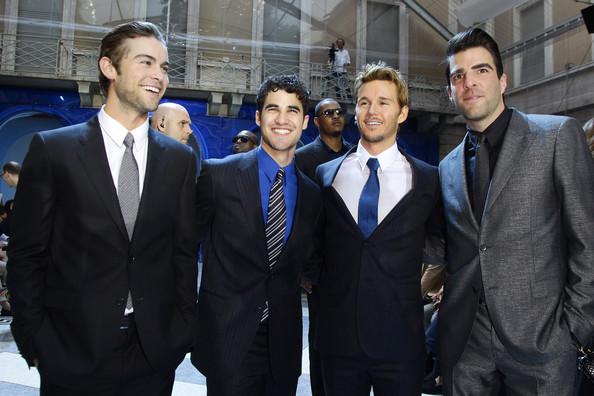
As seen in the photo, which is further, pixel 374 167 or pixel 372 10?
pixel 372 10

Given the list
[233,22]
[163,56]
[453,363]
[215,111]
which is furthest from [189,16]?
[453,363]

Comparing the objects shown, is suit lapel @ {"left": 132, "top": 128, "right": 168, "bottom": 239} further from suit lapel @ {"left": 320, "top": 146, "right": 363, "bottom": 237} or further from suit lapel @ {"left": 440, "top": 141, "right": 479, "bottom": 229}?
suit lapel @ {"left": 440, "top": 141, "right": 479, "bottom": 229}

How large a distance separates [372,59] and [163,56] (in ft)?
33.2

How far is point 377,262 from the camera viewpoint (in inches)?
66.4

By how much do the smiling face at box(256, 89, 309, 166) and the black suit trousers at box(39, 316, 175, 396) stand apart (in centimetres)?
84

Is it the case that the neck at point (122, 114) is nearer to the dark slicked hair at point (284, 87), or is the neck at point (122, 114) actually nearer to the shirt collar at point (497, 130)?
the dark slicked hair at point (284, 87)

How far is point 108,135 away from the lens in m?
1.48

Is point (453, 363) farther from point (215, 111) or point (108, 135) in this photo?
point (215, 111)

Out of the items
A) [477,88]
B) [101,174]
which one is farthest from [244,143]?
[101,174]

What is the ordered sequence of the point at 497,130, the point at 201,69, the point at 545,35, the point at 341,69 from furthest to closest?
the point at 341,69, the point at 201,69, the point at 545,35, the point at 497,130

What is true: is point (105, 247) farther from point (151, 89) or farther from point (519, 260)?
point (519, 260)

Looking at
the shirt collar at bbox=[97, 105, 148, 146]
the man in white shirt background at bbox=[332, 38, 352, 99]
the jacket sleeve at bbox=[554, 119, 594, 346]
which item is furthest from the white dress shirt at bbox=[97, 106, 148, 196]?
the man in white shirt background at bbox=[332, 38, 352, 99]

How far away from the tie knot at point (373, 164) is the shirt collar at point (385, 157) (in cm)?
2

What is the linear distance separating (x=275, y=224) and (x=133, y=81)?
28.1 inches
